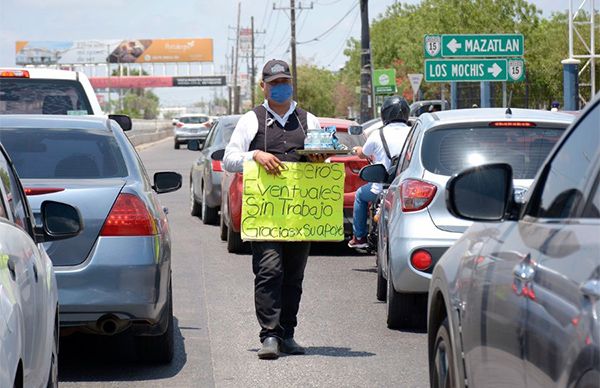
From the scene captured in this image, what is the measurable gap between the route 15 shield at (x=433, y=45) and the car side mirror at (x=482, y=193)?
2485cm

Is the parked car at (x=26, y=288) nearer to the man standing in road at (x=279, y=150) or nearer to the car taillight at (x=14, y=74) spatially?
the man standing in road at (x=279, y=150)

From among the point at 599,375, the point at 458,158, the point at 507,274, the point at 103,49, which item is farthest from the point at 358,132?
the point at 103,49

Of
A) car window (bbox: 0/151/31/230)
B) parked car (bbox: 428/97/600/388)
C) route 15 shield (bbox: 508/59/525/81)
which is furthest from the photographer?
route 15 shield (bbox: 508/59/525/81)

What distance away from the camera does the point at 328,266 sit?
13.7 metres

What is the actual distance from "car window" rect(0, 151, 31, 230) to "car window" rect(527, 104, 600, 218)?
7.60 feet

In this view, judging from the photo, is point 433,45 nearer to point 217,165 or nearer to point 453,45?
point 453,45

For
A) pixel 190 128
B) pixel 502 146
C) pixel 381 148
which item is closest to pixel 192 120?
pixel 190 128

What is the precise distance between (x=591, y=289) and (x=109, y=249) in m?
4.64

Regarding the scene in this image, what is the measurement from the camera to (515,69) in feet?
92.1

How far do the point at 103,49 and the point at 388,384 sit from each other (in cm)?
16721

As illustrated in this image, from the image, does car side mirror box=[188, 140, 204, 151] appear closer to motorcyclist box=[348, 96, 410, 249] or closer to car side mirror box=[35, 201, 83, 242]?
motorcyclist box=[348, 96, 410, 249]

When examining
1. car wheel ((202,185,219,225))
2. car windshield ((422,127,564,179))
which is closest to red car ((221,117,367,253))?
car wheel ((202,185,219,225))

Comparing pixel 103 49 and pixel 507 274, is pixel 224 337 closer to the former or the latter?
pixel 507 274

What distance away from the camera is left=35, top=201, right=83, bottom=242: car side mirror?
20.1ft
